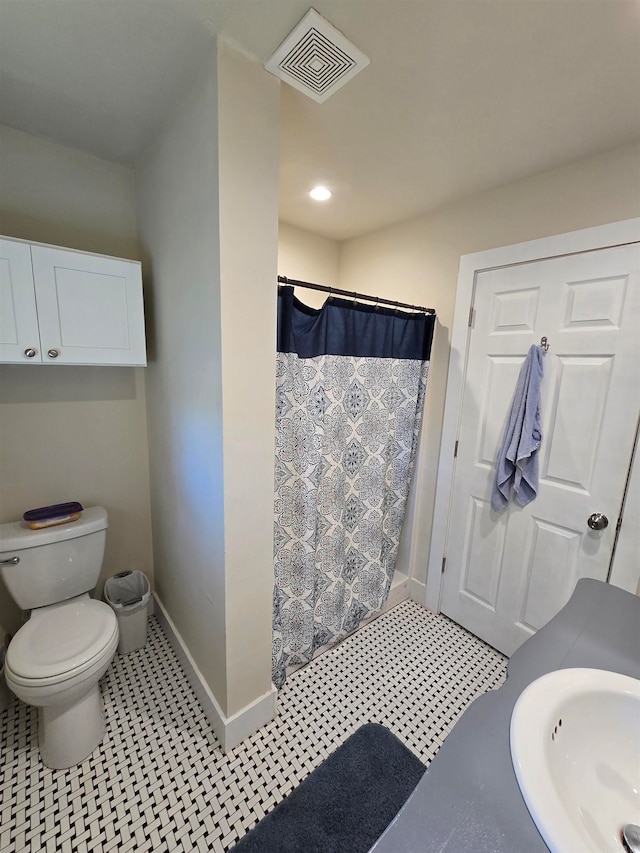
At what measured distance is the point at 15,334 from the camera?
1.33m

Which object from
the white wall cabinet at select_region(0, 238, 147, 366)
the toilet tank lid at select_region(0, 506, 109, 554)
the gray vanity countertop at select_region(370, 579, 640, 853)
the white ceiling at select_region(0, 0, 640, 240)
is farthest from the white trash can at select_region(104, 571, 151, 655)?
the white ceiling at select_region(0, 0, 640, 240)

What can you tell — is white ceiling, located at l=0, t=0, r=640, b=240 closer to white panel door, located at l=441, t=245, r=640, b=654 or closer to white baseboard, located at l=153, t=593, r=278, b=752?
white panel door, located at l=441, t=245, r=640, b=654

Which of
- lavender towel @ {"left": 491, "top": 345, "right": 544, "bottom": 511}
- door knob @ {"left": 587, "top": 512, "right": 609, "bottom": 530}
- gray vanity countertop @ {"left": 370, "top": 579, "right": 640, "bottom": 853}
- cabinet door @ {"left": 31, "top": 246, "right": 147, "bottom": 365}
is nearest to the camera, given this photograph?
gray vanity countertop @ {"left": 370, "top": 579, "right": 640, "bottom": 853}

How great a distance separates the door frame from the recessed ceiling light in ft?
2.56

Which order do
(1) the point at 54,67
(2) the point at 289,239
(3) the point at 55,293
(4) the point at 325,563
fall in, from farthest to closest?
(2) the point at 289,239, (4) the point at 325,563, (3) the point at 55,293, (1) the point at 54,67

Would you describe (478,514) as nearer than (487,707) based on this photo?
No

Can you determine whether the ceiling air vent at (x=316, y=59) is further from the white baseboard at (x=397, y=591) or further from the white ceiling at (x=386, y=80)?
the white baseboard at (x=397, y=591)

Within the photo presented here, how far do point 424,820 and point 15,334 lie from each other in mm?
1801

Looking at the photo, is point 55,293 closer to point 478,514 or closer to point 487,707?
point 487,707

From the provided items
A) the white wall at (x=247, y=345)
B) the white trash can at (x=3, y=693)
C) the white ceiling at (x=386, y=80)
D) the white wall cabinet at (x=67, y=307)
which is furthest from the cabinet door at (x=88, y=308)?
the white trash can at (x=3, y=693)

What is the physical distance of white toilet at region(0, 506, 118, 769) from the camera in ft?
4.13

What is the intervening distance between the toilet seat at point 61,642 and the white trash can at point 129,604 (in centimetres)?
26

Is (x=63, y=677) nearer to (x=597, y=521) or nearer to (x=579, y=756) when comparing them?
(x=579, y=756)

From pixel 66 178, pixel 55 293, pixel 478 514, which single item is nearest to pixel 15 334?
pixel 55 293
